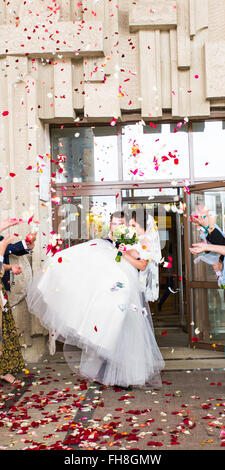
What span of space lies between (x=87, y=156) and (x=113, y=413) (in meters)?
3.85

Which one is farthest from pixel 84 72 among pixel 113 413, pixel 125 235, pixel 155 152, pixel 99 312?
pixel 113 413

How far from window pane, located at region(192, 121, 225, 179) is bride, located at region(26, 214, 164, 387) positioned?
81.5 inches

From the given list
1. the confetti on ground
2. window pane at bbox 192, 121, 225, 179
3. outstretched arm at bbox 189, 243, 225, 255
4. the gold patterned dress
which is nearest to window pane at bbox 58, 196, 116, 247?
window pane at bbox 192, 121, 225, 179

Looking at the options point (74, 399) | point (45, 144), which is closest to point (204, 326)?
point (74, 399)

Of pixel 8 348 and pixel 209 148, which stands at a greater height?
pixel 209 148

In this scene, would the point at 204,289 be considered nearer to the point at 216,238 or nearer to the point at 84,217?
the point at 84,217

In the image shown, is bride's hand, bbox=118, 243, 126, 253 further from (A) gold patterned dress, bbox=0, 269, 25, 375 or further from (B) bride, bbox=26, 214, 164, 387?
(A) gold patterned dress, bbox=0, 269, 25, 375

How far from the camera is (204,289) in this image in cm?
668

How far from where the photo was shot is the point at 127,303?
4.85 meters

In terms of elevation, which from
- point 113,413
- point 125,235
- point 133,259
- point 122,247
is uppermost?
point 125,235

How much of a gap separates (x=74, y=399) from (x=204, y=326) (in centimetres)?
262

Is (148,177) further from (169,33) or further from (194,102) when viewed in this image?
(169,33)

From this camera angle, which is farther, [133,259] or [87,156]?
[87,156]
